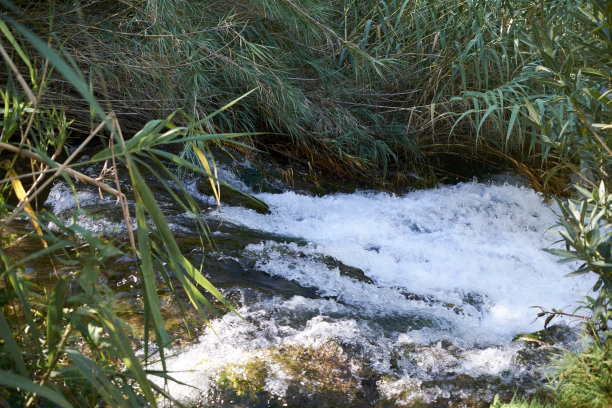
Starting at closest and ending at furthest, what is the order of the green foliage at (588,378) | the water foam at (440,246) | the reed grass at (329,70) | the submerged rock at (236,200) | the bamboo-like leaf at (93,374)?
the bamboo-like leaf at (93,374)
the green foliage at (588,378)
the water foam at (440,246)
the reed grass at (329,70)
the submerged rock at (236,200)

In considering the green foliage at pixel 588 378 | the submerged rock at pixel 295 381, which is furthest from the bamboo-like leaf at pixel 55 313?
the green foliage at pixel 588 378

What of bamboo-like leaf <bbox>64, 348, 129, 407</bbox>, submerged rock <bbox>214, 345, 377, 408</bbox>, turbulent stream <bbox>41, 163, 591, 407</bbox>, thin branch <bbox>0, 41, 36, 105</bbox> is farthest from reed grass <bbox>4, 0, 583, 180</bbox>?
bamboo-like leaf <bbox>64, 348, 129, 407</bbox>

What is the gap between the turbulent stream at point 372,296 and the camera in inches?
90.5

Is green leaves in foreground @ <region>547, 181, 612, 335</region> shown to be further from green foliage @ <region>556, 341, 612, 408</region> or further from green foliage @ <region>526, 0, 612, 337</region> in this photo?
green foliage @ <region>556, 341, 612, 408</region>

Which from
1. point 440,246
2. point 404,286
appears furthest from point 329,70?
point 404,286

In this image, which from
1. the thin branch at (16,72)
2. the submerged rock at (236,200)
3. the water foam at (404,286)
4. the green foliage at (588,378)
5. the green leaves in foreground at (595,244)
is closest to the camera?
the thin branch at (16,72)

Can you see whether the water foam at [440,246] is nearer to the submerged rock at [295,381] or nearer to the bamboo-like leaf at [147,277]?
the submerged rock at [295,381]

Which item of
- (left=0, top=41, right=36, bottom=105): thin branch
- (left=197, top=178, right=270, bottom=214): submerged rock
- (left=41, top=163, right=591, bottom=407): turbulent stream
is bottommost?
(left=41, top=163, right=591, bottom=407): turbulent stream

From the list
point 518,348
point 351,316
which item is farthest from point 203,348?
point 518,348

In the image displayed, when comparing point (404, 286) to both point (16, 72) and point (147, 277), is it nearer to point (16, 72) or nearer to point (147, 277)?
point (147, 277)

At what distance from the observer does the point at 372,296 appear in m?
3.25

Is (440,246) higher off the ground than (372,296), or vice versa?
(440,246)

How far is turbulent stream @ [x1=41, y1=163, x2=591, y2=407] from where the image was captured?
230 centimetres

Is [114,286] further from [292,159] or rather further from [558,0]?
[558,0]
